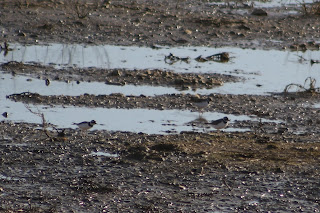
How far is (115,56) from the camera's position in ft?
43.4

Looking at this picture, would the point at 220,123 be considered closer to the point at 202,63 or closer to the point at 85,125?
the point at 85,125

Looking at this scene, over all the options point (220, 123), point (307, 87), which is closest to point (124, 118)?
point (220, 123)

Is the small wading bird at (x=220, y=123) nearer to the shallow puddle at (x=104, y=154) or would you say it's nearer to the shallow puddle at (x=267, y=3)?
the shallow puddle at (x=104, y=154)

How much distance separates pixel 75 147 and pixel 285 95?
4.16 meters

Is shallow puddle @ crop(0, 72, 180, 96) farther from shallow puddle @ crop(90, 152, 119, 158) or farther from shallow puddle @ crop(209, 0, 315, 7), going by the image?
shallow puddle @ crop(209, 0, 315, 7)

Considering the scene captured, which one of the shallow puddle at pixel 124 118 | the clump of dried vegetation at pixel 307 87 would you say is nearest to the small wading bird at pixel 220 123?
the shallow puddle at pixel 124 118

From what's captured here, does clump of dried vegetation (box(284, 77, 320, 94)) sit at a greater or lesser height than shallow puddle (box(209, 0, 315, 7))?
lesser

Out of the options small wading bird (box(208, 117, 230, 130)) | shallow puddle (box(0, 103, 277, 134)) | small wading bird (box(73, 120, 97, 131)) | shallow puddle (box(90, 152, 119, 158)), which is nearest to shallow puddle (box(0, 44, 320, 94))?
shallow puddle (box(0, 103, 277, 134))

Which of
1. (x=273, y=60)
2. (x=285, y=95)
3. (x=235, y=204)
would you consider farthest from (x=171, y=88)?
(x=235, y=204)

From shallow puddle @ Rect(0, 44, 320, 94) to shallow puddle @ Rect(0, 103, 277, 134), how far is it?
4.85 ft

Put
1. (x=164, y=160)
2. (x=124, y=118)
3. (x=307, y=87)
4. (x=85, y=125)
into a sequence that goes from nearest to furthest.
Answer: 1. (x=164, y=160)
2. (x=85, y=125)
3. (x=124, y=118)
4. (x=307, y=87)

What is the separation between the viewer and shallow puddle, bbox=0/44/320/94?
39.5ft

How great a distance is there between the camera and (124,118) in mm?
9453

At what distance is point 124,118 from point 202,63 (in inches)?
154
